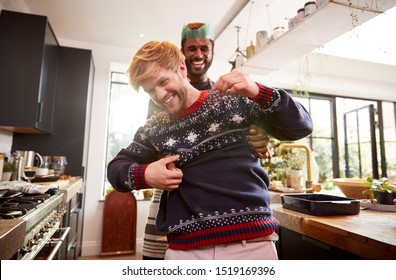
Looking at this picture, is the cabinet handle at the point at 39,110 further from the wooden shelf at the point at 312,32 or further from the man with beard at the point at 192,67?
the wooden shelf at the point at 312,32

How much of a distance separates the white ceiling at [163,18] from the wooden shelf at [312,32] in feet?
1.28

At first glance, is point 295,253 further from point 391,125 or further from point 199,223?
point 391,125

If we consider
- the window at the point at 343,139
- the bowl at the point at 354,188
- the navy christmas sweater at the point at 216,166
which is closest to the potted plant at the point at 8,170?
the navy christmas sweater at the point at 216,166

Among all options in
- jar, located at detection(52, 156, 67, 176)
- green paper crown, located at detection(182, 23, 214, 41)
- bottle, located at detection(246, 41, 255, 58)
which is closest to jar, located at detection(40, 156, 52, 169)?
jar, located at detection(52, 156, 67, 176)

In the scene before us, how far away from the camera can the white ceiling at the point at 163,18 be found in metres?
2.21

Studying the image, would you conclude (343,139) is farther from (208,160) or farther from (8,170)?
(8,170)

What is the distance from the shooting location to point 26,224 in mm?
767

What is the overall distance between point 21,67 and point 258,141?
77.1 inches

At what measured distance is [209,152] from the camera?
622mm

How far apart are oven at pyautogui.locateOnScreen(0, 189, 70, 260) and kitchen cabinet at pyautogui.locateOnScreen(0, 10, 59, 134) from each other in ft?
2.92

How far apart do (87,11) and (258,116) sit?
2332 mm

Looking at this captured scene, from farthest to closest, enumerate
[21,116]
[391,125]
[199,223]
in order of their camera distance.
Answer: [391,125]
[21,116]
[199,223]

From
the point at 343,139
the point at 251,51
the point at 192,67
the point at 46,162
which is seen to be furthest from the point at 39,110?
the point at 343,139
